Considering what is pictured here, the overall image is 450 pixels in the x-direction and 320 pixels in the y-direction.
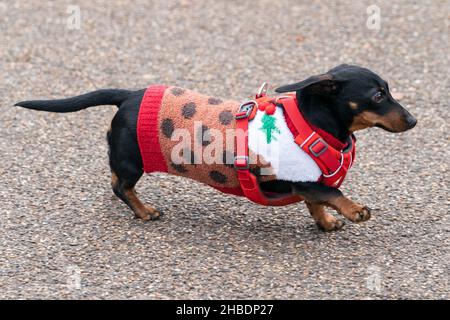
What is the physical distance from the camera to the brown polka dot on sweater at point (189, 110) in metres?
4.49

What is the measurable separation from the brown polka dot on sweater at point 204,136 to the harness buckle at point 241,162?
17cm

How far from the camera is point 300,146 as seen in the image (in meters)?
4.30

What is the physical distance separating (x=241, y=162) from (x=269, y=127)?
0.71 feet

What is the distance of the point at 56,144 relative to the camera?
5.71 meters

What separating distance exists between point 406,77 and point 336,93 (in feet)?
8.09

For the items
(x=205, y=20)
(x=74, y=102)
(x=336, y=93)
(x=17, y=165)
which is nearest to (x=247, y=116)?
(x=336, y=93)

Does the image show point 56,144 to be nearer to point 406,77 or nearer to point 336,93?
point 336,93

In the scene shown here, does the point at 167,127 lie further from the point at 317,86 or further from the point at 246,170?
the point at 317,86

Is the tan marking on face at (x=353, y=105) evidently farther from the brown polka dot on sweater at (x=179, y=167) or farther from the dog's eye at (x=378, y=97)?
the brown polka dot on sweater at (x=179, y=167)
